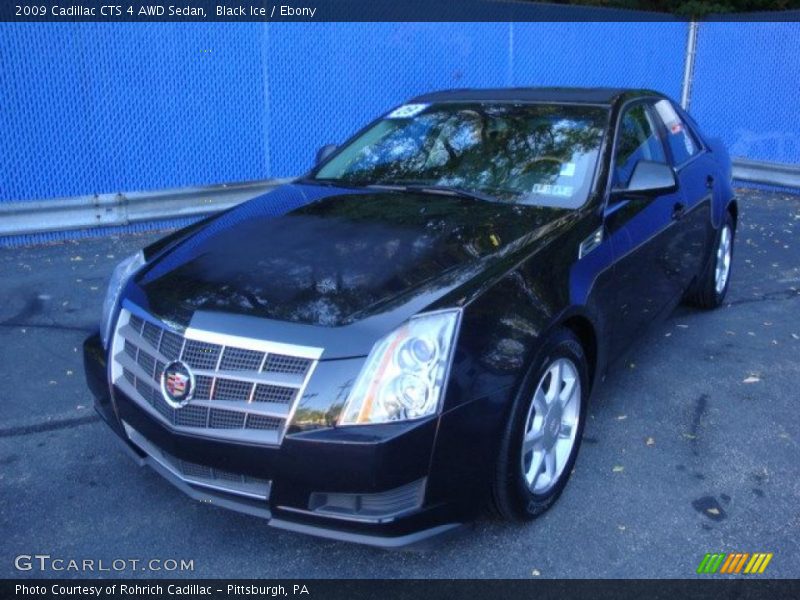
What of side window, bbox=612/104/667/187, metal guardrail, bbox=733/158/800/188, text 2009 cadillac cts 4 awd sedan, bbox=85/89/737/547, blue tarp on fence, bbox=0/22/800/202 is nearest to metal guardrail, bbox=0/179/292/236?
blue tarp on fence, bbox=0/22/800/202

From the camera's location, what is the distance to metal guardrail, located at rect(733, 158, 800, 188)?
998cm

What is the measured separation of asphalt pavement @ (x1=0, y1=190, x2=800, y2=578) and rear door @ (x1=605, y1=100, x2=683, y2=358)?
350mm

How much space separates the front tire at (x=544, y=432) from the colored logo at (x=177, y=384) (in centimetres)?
113

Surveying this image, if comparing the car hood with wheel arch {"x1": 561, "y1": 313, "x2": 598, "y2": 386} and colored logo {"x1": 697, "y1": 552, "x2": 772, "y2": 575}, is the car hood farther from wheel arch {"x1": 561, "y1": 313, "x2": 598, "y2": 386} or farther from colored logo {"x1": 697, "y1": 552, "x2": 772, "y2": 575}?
colored logo {"x1": 697, "y1": 552, "x2": 772, "y2": 575}

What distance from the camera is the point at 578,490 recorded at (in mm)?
3303

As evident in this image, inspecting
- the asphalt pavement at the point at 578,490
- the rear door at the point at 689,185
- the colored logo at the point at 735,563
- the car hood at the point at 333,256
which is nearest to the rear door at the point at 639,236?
the rear door at the point at 689,185

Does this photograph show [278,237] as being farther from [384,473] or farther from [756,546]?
[756,546]

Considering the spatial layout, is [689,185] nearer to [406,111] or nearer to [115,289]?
[406,111]

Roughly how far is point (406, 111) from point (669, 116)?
1.75 metres

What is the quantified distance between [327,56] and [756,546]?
7.20 m

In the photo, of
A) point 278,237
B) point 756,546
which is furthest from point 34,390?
point 756,546

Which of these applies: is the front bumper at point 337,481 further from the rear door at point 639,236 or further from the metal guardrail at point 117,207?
the metal guardrail at point 117,207

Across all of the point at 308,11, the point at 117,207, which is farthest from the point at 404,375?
the point at 308,11

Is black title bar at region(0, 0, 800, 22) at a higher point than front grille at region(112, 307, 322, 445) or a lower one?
higher
